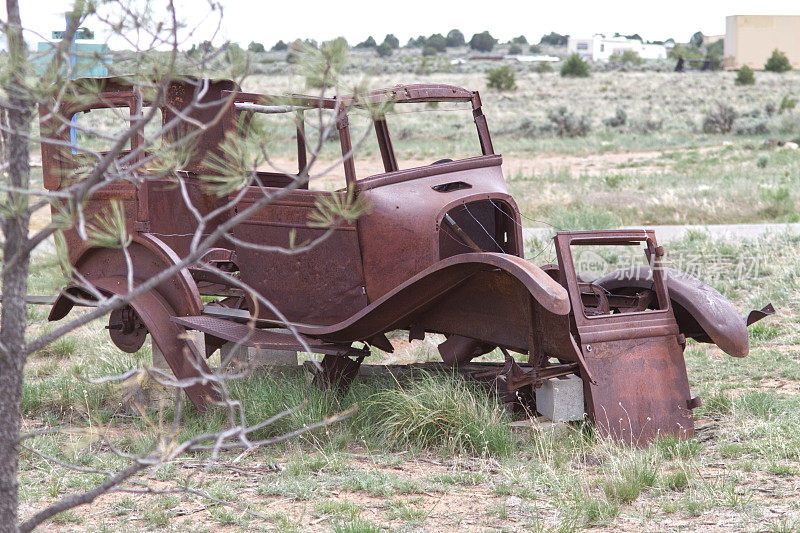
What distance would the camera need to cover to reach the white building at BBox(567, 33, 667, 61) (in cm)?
10025

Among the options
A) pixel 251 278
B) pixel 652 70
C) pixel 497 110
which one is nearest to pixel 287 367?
pixel 251 278

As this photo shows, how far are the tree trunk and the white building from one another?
10047 centimetres

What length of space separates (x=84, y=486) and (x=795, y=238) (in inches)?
340

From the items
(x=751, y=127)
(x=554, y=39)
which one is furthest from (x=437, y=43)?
(x=751, y=127)

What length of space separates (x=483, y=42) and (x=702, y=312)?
102 metres

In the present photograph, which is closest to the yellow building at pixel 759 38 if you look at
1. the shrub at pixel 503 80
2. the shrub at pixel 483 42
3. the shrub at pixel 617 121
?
the shrub at pixel 503 80

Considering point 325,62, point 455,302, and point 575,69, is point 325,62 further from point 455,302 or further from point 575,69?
point 575,69

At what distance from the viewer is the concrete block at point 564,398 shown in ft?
16.2

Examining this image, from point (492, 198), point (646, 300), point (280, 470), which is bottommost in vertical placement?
point (280, 470)

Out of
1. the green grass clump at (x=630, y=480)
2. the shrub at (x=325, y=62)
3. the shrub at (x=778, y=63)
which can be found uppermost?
the shrub at (x=778, y=63)

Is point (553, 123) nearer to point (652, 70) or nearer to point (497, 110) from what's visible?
point (497, 110)

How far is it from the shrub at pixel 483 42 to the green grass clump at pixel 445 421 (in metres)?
101

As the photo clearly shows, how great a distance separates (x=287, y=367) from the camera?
6465mm

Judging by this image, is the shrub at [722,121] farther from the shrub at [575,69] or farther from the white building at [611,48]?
the white building at [611,48]
